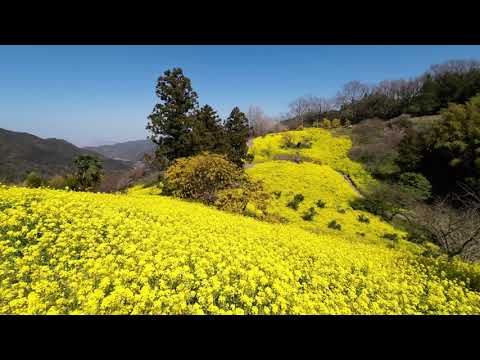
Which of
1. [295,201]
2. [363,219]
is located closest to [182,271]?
[295,201]

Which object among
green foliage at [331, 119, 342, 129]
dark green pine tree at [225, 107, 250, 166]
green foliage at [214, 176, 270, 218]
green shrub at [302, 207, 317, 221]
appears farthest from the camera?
green foliage at [331, 119, 342, 129]

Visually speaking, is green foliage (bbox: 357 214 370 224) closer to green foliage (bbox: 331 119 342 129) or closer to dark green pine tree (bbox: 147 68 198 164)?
dark green pine tree (bbox: 147 68 198 164)

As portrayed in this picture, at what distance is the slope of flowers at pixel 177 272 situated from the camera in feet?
11.7

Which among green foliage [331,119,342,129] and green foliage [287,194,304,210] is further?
green foliage [331,119,342,129]

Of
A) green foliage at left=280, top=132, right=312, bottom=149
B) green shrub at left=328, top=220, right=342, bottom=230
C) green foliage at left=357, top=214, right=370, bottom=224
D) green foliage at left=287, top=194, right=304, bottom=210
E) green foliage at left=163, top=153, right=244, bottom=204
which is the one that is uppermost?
green foliage at left=280, top=132, right=312, bottom=149

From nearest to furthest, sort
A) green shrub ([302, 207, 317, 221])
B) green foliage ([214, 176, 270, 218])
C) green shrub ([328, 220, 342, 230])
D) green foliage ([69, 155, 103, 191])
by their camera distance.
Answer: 1. green foliage ([214, 176, 270, 218])
2. green shrub ([328, 220, 342, 230])
3. green shrub ([302, 207, 317, 221])
4. green foliage ([69, 155, 103, 191])

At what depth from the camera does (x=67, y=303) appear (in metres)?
3.41

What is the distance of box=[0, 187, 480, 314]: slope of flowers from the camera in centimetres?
358

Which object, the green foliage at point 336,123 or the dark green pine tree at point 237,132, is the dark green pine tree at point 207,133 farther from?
the green foliage at point 336,123

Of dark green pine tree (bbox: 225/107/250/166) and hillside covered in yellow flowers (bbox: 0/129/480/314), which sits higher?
dark green pine tree (bbox: 225/107/250/166)

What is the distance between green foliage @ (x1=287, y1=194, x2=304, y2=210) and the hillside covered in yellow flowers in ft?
33.9

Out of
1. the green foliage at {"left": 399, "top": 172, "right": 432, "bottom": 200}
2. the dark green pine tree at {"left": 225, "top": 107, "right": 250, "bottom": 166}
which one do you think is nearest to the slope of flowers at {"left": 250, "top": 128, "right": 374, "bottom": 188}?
the green foliage at {"left": 399, "top": 172, "right": 432, "bottom": 200}
